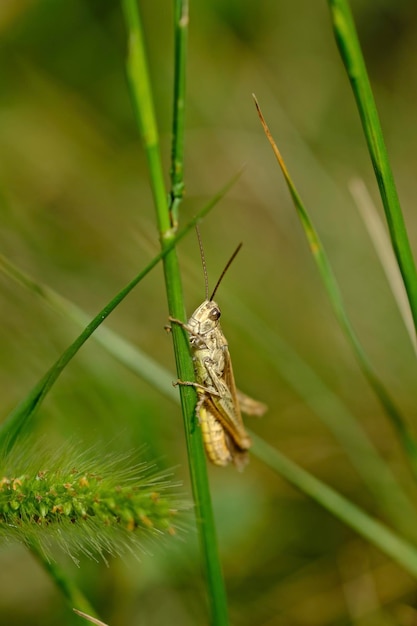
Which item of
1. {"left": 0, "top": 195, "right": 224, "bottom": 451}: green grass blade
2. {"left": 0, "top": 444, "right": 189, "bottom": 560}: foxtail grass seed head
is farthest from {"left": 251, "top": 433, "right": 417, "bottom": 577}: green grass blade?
{"left": 0, "top": 195, "right": 224, "bottom": 451}: green grass blade

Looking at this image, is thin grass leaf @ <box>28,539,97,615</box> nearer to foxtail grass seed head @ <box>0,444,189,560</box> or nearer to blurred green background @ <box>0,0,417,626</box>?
foxtail grass seed head @ <box>0,444,189,560</box>

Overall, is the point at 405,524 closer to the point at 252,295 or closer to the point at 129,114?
the point at 252,295

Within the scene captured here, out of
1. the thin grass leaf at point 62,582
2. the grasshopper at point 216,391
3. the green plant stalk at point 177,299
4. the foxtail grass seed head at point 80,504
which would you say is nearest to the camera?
the foxtail grass seed head at point 80,504

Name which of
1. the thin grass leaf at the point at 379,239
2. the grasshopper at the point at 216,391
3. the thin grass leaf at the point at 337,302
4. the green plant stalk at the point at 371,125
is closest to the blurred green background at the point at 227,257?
the grasshopper at the point at 216,391

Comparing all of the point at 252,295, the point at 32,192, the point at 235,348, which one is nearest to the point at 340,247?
the point at 252,295

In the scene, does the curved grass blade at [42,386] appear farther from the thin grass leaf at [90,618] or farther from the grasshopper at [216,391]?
the grasshopper at [216,391]

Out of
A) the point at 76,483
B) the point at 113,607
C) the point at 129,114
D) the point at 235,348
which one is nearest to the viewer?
the point at 76,483
